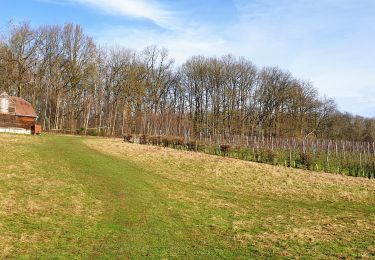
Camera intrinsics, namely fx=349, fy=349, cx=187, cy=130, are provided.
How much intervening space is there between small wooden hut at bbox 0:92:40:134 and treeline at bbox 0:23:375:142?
1405cm

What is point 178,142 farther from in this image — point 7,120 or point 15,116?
point 7,120

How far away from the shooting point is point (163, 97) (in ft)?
252

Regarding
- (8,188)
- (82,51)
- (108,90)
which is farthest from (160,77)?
(8,188)

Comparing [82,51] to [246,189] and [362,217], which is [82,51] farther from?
[362,217]

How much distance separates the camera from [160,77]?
75188mm

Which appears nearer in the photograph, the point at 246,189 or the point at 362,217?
the point at 362,217

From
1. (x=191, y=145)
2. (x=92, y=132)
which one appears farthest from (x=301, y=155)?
(x=92, y=132)

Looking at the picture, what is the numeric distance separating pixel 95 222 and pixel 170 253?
12.2 feet

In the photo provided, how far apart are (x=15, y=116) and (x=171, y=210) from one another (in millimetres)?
35340

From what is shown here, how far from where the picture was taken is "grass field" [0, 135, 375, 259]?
1029 centimetres

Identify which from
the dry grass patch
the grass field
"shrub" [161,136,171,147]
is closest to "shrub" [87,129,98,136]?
"shrub" [161,136,171,147]

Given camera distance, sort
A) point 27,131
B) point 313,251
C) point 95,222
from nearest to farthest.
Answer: point 313,251
point 95,222
point 27,131

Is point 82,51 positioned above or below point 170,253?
above

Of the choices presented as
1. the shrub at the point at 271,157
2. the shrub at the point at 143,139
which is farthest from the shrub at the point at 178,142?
the shrub at the point at 271,157
